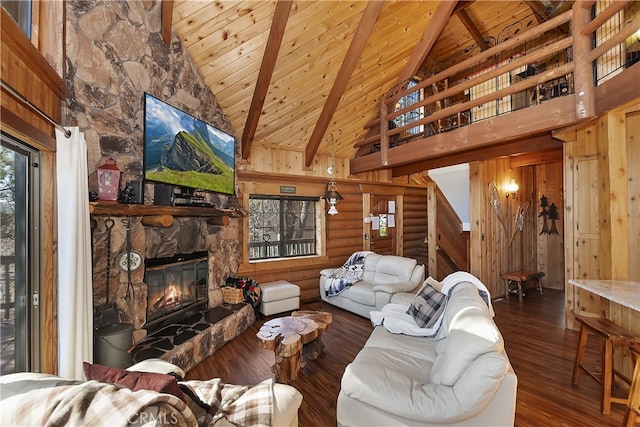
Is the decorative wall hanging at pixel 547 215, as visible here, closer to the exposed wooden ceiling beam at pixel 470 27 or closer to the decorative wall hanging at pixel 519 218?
the decorative wall hanging at pixel 519 218

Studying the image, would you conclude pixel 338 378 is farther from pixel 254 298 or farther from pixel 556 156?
pixel 556 156

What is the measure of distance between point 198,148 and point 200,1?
1.58 m

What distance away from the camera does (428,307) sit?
8.77 feet

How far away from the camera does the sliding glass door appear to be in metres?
1.66

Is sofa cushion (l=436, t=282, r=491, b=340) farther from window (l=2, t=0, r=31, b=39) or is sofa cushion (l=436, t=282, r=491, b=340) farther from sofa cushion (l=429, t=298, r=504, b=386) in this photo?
window (l=2, t=0, r=31, b=39)

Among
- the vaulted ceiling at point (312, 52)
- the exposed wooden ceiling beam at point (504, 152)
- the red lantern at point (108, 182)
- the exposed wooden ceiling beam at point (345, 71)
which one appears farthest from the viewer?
the exposed wooden ceiling beam at point (504, 152)

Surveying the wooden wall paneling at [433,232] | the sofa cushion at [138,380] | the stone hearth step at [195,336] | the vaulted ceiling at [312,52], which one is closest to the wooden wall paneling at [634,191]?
the vaulted ceiling at [312,52]

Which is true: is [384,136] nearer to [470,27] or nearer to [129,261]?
[470,27]

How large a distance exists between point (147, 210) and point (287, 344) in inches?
73.6

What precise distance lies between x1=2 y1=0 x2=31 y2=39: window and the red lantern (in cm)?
101

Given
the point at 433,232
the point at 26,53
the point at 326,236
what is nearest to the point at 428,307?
the point at 326,236

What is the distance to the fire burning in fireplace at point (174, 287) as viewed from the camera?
3033 mm

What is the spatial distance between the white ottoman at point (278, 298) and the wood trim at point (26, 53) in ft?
11.0

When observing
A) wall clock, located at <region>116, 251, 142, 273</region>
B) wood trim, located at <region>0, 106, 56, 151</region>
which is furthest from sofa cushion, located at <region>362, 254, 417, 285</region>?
wood trim, located at <region>0, 106, 56, 151</region>
